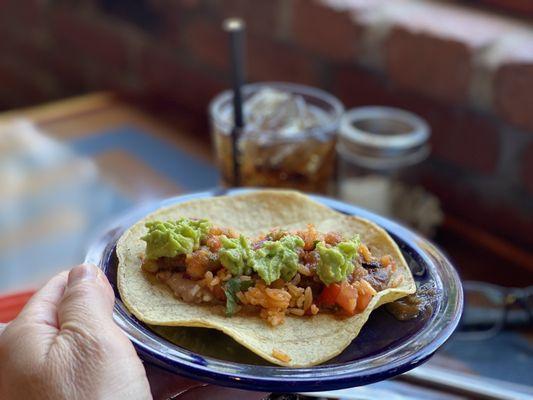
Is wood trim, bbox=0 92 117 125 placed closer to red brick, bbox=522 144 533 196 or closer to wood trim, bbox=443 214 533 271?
wood trim, bbox=443 214 533 271

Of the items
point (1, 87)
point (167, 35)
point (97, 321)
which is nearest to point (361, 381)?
point (97, 321)

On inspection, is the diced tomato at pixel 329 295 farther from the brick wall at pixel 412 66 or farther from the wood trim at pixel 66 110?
the wood trim at pixel 66 110

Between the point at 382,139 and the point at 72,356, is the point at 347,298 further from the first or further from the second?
the point at 382,139

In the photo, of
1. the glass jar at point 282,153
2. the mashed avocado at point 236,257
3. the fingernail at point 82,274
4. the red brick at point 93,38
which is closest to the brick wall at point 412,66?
the red brick at point 93,38

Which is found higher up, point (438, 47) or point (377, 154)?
point (438, 47)

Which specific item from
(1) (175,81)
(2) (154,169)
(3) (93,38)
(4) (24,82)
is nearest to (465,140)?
(2) (154,169)

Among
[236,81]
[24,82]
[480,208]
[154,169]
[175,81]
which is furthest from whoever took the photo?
[24,82]

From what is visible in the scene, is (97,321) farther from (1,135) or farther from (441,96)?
(1,135)
